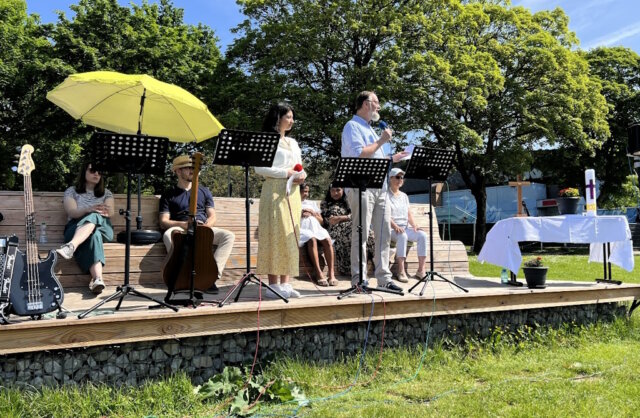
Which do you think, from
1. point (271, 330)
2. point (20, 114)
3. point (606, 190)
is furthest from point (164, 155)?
point (606, 190)

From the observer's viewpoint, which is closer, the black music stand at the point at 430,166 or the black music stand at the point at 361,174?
the black music stand at the point at 361,174

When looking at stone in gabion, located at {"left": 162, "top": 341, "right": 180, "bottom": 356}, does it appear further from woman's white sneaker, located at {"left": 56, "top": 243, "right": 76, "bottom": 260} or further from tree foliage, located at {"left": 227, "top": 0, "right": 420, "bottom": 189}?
tree foliage, located at {"left": 227, "top": 0, "right": 420, "bottom": 189}

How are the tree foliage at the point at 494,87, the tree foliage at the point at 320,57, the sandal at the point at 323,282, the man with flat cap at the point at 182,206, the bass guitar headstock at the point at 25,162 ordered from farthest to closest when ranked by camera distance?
the tree foliage at the point at 494,87
the tree foliage at the point at 320,57
the sandal at the point at 323,282
the man with flat cap at the point at 182,206
the bass guitar headstock at the point at 25,162

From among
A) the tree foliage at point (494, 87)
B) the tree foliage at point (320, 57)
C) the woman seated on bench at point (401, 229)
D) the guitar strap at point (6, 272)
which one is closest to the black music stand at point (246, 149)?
the guitar strap at point (6, 272)

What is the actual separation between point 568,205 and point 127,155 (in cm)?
496

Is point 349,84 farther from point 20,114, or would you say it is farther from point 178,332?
point 178,332

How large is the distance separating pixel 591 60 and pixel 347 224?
2405 cm

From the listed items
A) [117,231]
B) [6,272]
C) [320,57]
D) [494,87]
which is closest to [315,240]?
[117,231]

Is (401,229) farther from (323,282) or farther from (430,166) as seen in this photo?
(430,166)

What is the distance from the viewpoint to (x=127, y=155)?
372 centimetres

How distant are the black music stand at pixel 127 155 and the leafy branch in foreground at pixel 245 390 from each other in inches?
23.0

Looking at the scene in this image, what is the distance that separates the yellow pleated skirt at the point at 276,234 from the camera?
4.41 meters

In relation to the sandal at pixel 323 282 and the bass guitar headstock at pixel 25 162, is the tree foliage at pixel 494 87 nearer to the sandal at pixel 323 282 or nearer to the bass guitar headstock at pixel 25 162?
the sandal at pixel 323 282

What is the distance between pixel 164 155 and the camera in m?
3.82
